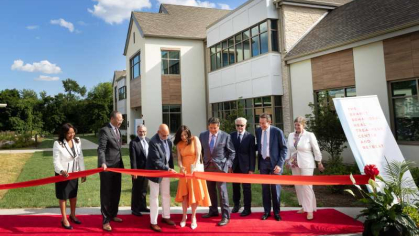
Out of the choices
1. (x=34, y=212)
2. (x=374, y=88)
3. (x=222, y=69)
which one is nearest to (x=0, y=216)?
(x=34, y=212)

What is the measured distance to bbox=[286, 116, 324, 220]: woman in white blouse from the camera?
5906mm

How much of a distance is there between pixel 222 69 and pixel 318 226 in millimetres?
15080

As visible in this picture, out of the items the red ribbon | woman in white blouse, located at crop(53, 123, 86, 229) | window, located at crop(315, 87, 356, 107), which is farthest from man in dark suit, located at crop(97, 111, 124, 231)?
window, located at crop(315, 87, 356, 107)

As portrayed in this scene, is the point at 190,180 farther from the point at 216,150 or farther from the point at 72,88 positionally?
the point at 72,88

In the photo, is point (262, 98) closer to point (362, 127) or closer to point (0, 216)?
point (362, 127)

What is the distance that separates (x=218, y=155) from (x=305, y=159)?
1763 mm

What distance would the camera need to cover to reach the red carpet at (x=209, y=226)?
523cm

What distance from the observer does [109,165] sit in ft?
18.5

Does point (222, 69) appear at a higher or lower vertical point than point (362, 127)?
→ higher

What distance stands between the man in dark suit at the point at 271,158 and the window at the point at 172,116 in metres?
16.2

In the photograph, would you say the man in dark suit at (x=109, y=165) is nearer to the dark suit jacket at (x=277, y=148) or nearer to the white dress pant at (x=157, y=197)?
the white dress pant at (x=157, y=197)

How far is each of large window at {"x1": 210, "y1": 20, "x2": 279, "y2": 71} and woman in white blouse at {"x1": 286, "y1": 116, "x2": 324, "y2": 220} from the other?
1018 centimetres

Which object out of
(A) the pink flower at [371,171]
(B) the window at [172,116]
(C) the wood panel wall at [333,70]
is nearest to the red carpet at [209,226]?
(A) the pink flower at [371,171]

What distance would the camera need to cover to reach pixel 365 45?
38.2 ft
